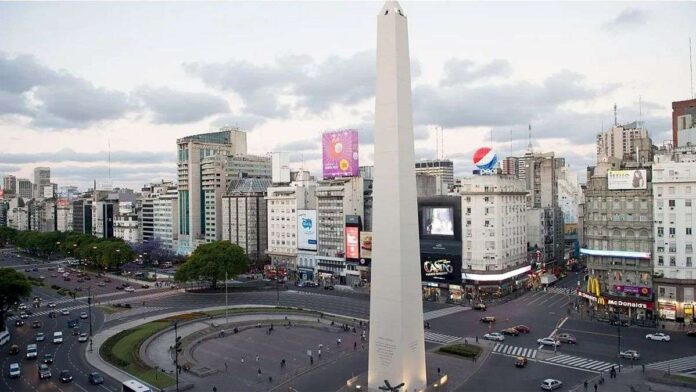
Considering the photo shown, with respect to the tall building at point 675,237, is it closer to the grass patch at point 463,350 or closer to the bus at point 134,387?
the grass patch at point 463,350

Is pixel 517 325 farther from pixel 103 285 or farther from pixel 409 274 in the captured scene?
pixel 103 285

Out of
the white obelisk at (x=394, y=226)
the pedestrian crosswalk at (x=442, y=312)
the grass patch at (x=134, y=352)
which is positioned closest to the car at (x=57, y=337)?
the grass patch at (x=134, y=352)

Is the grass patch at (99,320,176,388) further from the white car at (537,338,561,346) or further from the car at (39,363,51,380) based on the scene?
the white car at (537,338,561,346)

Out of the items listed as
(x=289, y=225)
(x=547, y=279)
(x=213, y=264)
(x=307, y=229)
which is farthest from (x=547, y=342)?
(x=289, y=225)

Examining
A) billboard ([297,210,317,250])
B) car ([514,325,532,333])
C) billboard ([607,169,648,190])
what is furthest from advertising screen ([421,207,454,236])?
car ([514,325,532,333])

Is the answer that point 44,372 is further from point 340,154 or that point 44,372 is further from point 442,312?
point 340,154
